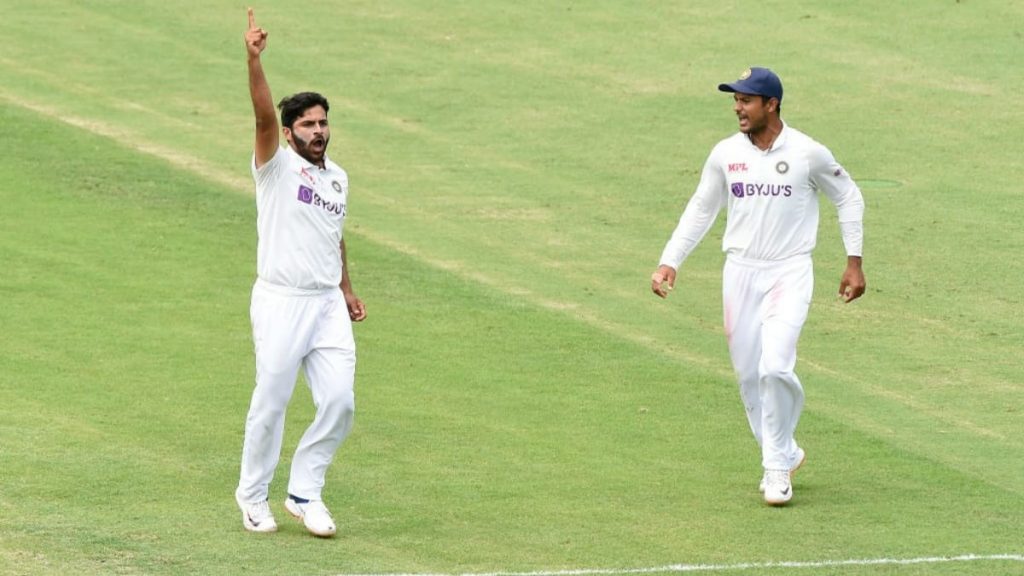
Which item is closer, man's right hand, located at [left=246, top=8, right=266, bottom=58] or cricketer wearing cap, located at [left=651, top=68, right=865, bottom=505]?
man's right hand, located at [left=246, top=8, right=266, bottom=58]

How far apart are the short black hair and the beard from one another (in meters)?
0.10

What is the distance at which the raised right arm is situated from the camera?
1014 centimetres

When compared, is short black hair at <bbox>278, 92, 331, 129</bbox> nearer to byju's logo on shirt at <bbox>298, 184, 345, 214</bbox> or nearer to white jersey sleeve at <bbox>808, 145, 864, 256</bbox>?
byju's logo on shirt at <bbox>298, 184, 345, 214</bbox>

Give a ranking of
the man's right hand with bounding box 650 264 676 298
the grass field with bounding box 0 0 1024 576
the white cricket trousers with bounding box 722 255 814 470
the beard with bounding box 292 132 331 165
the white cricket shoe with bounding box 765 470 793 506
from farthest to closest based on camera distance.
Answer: the man's right hand with bounding box 650 264 676 298 < the white cricket trousers with bounding box 722 255 814 470 < the white cricket shoe with bounding box 765 470 793 506 < the grass field with bounding box 0 0 1024 576 < the beard with bounding box 292 132 331 165

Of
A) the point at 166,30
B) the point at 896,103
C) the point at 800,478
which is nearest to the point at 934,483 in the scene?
the point at 800,478

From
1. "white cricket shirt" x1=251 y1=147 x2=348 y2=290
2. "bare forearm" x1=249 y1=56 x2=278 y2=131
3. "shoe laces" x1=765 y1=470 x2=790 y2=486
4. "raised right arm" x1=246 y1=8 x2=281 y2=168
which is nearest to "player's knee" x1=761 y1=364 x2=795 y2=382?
"shoe laces" x1=765 y1=470 x2=790 y2=486

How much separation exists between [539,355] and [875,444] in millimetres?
3455

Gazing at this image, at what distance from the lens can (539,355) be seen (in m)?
16.0

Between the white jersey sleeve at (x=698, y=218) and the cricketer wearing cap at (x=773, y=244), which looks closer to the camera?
the cricketer wearing cap at (x=773, y=244)

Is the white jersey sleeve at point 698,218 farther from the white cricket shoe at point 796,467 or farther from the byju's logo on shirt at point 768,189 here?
the white cricket shoe at point 796,467

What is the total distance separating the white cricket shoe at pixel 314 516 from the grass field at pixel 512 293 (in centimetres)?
8

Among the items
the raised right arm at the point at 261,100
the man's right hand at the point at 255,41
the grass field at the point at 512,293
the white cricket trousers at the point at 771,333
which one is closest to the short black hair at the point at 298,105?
the raised right arm at the point at 261,100

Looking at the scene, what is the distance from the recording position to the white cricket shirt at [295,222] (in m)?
10.7

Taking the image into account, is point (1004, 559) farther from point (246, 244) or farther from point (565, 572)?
point (246, 244)
